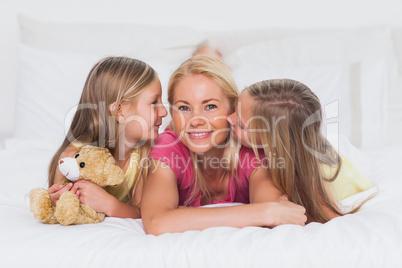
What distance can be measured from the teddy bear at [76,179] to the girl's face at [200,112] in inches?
8.8

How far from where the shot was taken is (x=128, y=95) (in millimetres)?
1193

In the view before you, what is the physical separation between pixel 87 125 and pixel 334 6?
5.40 feet

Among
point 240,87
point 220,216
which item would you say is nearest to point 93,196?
point 220,216

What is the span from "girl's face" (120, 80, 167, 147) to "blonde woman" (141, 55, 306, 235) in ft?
0.15

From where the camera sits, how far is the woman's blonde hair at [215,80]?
120 centimetres

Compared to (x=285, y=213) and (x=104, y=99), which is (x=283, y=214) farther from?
(x=104, y=99)

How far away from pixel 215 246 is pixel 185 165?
1.41 feet

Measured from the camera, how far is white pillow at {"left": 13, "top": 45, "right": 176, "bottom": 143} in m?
1.88

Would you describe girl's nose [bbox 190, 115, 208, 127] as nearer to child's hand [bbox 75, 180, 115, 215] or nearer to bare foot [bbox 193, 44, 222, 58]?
child's hand [bbox 75, 180, 115, 215]

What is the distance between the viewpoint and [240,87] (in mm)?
1829

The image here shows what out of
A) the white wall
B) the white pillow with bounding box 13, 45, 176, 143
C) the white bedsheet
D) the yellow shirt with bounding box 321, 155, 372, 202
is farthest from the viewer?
the white wall

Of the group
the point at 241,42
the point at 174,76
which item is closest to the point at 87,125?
the point at 174,76

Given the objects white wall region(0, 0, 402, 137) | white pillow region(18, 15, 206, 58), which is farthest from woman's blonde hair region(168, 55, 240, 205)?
white wall region(0, 0, 402, 137)

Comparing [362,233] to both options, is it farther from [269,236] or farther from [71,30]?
[71,30]
